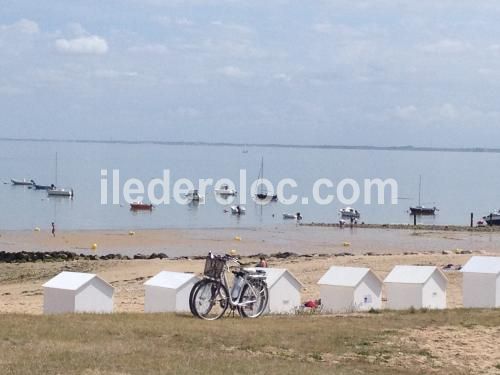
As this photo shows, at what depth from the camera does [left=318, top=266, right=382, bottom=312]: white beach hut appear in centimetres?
1537

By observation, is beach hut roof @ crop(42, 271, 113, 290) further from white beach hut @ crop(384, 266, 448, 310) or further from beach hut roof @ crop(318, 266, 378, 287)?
white beach hut @ crop(384, 266, 448, 310)

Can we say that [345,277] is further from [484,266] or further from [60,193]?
[60,193]

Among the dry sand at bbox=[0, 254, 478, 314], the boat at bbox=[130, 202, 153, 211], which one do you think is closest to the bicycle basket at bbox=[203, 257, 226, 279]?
the dry sand at bbox=[0, 254, 478, 314]

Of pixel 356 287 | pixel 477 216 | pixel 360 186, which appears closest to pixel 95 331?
→ pixel 356 287

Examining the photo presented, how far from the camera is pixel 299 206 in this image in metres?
89.4

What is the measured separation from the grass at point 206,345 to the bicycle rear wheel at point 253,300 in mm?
300

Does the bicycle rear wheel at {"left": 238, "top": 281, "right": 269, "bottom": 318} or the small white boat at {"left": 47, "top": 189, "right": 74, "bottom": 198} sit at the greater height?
the small white boat at {"left": 47, "top": 189, "right": 74, "bottom": 198}

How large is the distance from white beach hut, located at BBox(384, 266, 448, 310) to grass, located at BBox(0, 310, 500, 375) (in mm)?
2260

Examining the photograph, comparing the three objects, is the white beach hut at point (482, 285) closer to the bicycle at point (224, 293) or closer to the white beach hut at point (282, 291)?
the white beach hut at point (282, 291)

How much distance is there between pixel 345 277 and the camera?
620 inches

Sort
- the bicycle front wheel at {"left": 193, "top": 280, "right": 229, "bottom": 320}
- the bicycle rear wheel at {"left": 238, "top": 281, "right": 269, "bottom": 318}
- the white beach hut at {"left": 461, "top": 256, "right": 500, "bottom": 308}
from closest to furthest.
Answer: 1. the bicycle front wheel at {"left": 193, "top": 280, "right": 229, "bottom": 320}
2. the bicycle rear wheel at {"left": 238, "top": 281, "right": 269, "bottom": 318}
3. the white beach hut at {"left": 461, "top": 256, "right": 500, "bottom": 308}

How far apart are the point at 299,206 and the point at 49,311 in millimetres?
75665

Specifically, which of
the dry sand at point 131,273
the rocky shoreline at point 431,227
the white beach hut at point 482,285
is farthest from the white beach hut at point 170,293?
the rocky shoreline at point 431,227

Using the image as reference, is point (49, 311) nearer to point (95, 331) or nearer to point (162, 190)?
point (95, 331)
